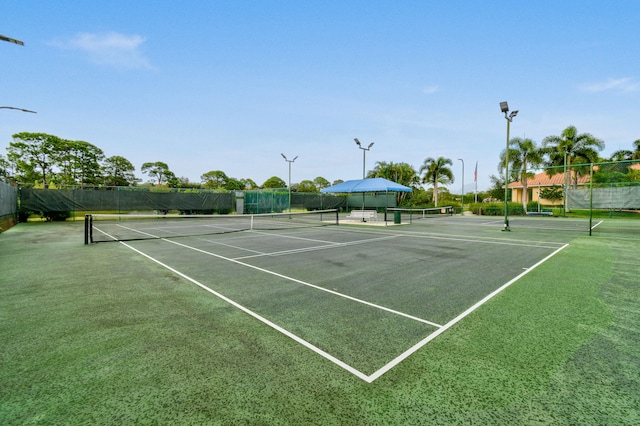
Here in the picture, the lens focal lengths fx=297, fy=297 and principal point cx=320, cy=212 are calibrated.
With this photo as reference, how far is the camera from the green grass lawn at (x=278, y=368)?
95.6 inches

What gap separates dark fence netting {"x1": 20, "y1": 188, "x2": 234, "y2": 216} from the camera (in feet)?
75.6

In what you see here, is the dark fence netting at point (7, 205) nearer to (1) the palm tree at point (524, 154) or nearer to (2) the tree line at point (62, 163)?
(2) the tree line at point (62, 163)

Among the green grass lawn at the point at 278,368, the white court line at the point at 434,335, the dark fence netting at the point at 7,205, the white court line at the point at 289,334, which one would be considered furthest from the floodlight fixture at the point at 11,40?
the dark fence netting at the point at 7,205

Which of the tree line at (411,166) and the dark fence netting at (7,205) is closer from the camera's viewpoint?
the dark fence netting at (7,205)

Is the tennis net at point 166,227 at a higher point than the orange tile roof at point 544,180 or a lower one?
lower

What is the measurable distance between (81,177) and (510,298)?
69.8 meters

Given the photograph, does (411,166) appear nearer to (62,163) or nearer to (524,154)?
(524,154)

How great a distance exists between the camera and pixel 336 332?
12.8 feet

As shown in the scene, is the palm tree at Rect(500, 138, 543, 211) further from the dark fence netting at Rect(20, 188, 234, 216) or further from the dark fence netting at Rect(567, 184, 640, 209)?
the dark fence netting at Rect(20, 188, 234, 216)

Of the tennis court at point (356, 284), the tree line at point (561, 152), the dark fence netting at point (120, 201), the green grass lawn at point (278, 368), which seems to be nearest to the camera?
the green grass lawn at point (278, 368)

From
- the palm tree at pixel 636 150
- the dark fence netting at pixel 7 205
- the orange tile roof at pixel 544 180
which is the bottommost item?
the dark fence netting at pixel 7 205

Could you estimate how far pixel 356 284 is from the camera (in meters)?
6.23

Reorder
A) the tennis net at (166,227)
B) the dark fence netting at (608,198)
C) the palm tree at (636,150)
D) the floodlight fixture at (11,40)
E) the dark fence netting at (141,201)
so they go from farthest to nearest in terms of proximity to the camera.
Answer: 1. the palm tree at (636,150)
2. the dark fence netting at (141,201)
3. the dark fence netting at (608,198)
4. the tennis net at (166,227)
5. the floodlight fixture at (11,40)

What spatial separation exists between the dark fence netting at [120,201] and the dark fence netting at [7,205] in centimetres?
134
